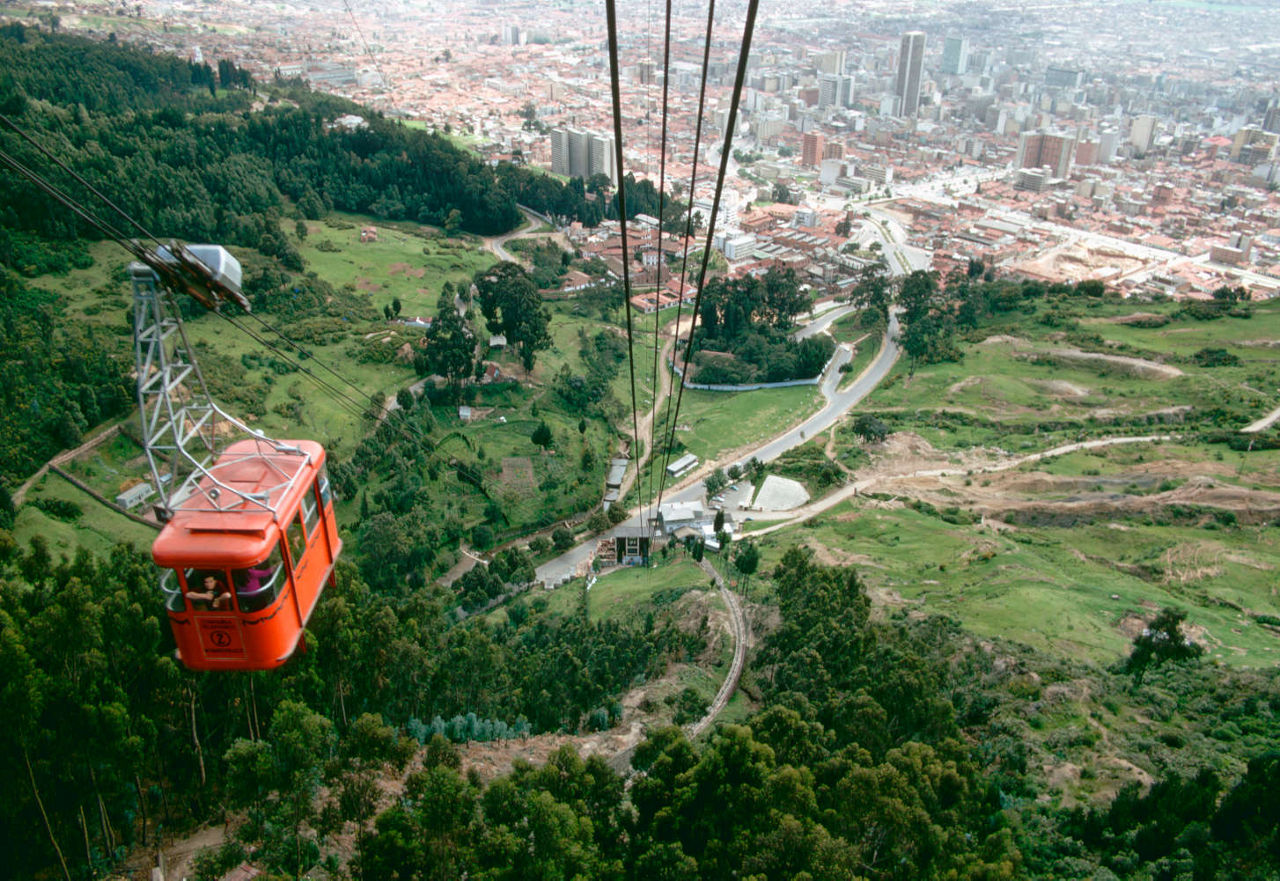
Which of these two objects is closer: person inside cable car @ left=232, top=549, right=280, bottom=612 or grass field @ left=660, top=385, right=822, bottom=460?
person inside cable car @ left=232, top=549, right=280, bottom=612

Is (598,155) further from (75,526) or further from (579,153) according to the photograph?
(75,526)

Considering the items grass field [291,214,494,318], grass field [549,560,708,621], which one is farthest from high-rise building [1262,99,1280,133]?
grass field [549,560,708,621]

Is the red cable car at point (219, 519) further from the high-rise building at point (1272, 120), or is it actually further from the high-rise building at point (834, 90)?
the high-rise building at point (1272, 120)

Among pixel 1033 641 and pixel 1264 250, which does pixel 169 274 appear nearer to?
pixel 1033 641

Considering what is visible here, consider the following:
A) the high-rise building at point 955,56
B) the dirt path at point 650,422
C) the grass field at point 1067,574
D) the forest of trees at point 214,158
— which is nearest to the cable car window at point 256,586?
the grass field at point 1067,574

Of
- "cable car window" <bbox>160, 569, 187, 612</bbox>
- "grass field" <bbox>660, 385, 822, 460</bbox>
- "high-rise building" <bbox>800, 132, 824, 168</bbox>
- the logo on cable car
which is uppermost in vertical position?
"cable car window" <bbox>160, 569, 187, 612</bbox>

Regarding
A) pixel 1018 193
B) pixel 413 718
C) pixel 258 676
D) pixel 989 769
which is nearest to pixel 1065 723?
pixel 989 769

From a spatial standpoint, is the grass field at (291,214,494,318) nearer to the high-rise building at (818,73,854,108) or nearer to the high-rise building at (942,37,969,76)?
the high-rise building at (818,73,854,108)
